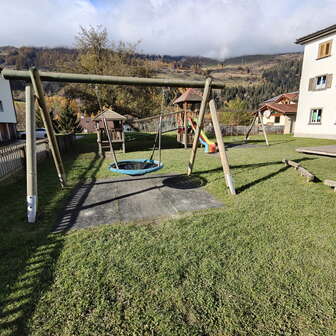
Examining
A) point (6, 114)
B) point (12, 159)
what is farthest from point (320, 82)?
point (6, 114)

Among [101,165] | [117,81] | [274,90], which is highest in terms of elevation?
[274,90]

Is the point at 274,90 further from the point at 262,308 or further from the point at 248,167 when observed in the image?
the point at 262,308

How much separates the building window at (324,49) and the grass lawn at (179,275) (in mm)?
18017

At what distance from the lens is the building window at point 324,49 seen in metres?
15.7

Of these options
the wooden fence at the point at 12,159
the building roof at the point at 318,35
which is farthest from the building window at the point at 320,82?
the wooden fence at the point at 12,159

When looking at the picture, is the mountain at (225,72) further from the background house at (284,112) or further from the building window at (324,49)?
the building window at (324,49)

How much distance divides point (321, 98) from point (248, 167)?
14.9 m

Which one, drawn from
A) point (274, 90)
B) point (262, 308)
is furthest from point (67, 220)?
point (274, 90)

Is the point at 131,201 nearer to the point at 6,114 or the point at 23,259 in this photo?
the point at 23,259

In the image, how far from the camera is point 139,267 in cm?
248

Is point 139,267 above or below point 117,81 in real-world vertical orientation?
below

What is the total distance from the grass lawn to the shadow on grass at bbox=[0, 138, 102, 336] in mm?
12

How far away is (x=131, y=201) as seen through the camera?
4.51 metres

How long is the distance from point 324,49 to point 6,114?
105 feet
